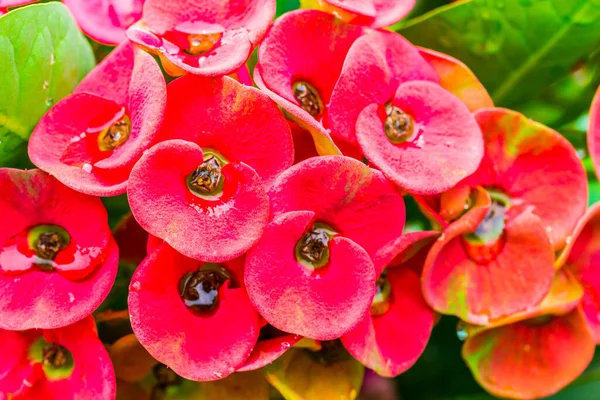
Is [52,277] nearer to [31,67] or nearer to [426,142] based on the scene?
[31,67]

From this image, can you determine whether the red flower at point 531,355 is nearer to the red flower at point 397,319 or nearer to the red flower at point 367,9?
the red flower at point 397,319

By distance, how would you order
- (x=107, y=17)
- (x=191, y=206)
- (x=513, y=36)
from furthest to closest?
(x=513, y=36)
(x=107, y=17)
(x=191, y=206)

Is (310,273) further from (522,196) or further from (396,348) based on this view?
(522,196)

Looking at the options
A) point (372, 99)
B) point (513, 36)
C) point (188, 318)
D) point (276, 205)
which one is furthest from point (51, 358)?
point (513, 36)

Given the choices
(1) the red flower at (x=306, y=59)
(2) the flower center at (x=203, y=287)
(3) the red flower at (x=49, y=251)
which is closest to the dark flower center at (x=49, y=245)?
(3) the red flower at (x=49, y=251)

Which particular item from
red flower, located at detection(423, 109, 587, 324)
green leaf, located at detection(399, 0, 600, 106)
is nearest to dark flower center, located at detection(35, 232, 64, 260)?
red flower, located at detection(423, 109, 587, 324)

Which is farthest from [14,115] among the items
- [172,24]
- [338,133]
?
[338,133]

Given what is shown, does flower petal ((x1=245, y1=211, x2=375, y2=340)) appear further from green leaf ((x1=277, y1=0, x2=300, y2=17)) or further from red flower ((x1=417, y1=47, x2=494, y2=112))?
green leaf ((x1=277, y1=0, x2=300, y2=17))
